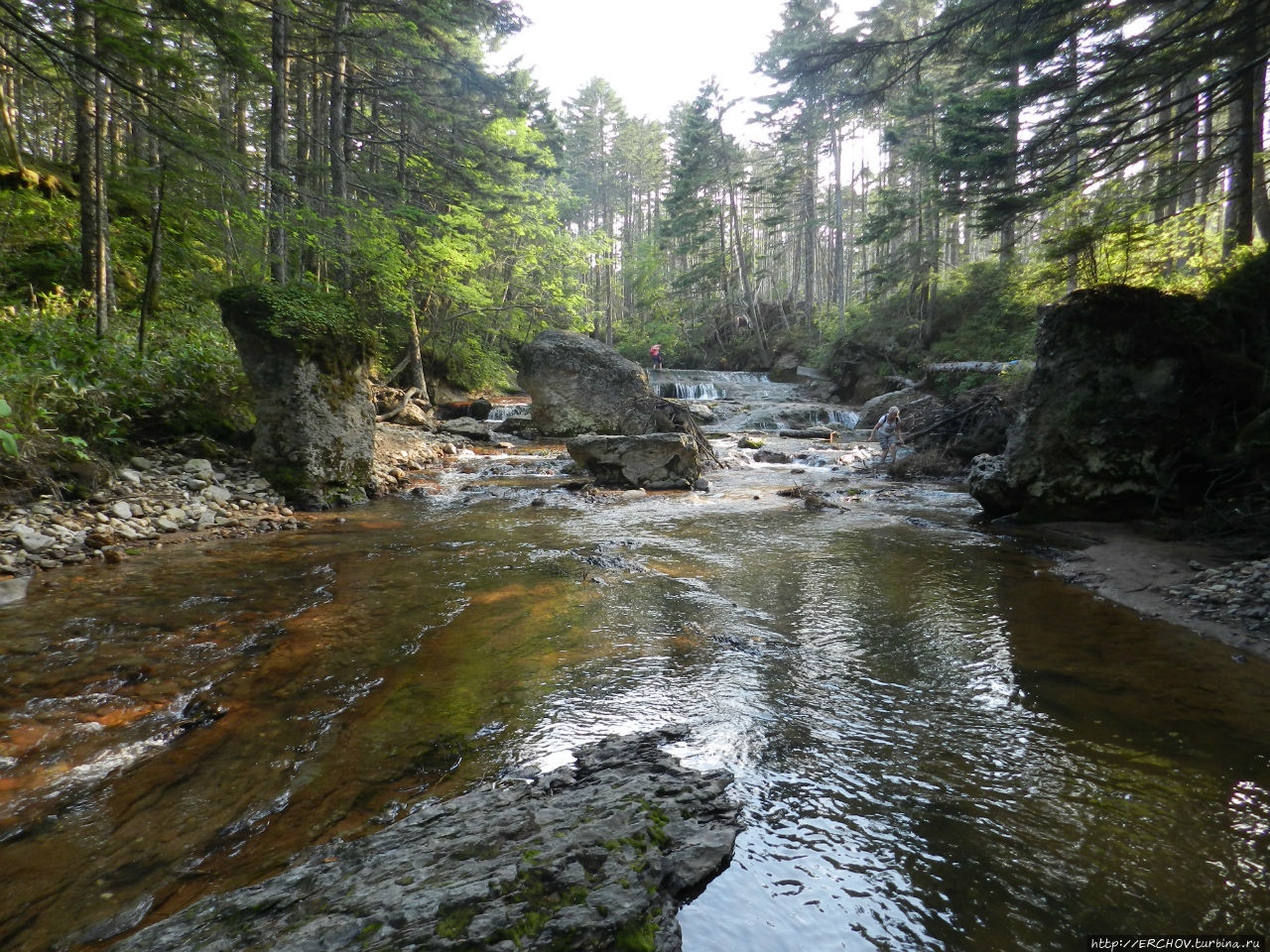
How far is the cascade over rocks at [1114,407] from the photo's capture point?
22.0ft

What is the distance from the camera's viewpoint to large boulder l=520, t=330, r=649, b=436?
16078mm

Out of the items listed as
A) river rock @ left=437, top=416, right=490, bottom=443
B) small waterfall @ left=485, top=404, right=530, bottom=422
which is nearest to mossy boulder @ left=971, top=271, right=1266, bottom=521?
river rock @ left=437, top=416, right=490, bottom=443

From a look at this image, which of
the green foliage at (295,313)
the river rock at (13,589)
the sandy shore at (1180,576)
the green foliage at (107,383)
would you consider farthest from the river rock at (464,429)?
the sandy shore at (1180,576)

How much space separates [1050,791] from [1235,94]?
8522 millimetres

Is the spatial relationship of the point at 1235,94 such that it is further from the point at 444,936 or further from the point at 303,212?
the point at 303,212

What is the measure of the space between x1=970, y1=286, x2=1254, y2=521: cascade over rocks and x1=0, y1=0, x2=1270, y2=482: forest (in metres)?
0.99

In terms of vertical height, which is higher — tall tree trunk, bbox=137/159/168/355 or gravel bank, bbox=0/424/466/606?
tall tree trunk, bbox=137/159/168/355

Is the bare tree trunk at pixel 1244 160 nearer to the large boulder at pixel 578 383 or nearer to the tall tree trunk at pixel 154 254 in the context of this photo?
the large boulder at pixel 578 383

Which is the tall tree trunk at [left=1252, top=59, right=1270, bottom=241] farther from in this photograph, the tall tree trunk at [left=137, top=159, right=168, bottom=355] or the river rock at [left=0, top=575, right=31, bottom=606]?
the tall tree trunk at [left=137, top=159, right=168, bottom=355]

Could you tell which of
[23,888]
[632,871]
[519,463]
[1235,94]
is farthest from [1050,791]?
[519,463]

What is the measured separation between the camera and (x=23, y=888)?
202 cm

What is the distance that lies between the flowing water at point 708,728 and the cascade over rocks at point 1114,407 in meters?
2.08

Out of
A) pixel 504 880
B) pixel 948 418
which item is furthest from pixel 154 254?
pixel 948 418

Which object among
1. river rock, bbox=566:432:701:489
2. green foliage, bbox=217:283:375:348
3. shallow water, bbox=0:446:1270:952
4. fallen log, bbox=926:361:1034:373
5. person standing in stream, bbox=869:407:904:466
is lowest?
shallow water, bbox=0:446:1270:952
